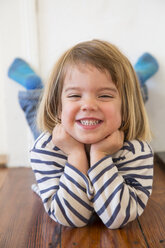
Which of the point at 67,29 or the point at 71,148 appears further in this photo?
the point at 67,29

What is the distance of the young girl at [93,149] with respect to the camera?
78 centimetres

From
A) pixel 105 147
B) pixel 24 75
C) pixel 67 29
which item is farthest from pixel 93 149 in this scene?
pixel 67 29

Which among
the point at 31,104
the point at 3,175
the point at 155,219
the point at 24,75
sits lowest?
the point at 3,175

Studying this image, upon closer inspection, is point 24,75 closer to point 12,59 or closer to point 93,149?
point 12,59

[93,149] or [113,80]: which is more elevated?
[113,80]

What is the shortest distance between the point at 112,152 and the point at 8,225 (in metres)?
0.41

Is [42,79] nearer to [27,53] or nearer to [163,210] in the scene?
[27,53]

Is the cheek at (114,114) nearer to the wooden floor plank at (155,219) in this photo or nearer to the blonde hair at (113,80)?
the blonde hair at (113,80)

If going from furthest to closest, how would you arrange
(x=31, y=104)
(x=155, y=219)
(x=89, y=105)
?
(x=31, y=104) → (x=155, y=219) → (x=89, y=105)

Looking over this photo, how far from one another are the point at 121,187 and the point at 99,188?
0.06m

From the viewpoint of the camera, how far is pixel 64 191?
780 millimetres

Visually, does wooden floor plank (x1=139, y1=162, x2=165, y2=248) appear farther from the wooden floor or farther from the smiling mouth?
the smiling mouth

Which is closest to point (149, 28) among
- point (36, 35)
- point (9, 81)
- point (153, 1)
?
point (153, 1)

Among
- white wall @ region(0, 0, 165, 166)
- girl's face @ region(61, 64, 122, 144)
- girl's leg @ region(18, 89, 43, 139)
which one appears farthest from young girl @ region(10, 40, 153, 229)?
white wall @ region(0, 0, 165, 166)
